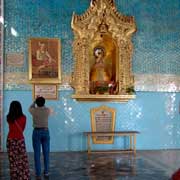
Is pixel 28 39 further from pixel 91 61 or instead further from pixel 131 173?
pixel 131 173

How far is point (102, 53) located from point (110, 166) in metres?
3.68

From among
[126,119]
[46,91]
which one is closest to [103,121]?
→ [126,119]

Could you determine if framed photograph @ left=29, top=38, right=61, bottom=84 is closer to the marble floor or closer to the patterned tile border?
the patterned tile border

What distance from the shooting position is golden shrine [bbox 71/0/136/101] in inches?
388

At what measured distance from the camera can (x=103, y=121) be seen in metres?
10.0

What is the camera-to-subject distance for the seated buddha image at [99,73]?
10008 millimetres

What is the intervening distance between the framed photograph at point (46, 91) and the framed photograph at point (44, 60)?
130mm

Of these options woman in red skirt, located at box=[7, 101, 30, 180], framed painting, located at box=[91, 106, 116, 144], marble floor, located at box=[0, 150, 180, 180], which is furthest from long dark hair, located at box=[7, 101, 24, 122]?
framed painting, located at box=[91, 106, 116, 144]

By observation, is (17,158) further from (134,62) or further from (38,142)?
(134,62)

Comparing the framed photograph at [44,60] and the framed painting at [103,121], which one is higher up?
the framed photograph at [44,60]

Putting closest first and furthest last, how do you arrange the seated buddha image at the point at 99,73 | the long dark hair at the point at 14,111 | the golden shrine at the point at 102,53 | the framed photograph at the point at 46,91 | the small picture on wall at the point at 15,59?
the long dark hair at the point at 14,111, the small picture on wall at the point at 15,59, the framed photograph at the point at 46,91, the golden shrine at the point at 102,53, the seated buddha image at the point at 99,73

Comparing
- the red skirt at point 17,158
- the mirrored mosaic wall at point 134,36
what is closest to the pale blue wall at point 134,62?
the mirrored mosaic wall at point 134,36

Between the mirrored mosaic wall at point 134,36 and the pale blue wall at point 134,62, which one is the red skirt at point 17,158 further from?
the mirrored mosaic wall at point 134,36

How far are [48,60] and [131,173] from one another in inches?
165
